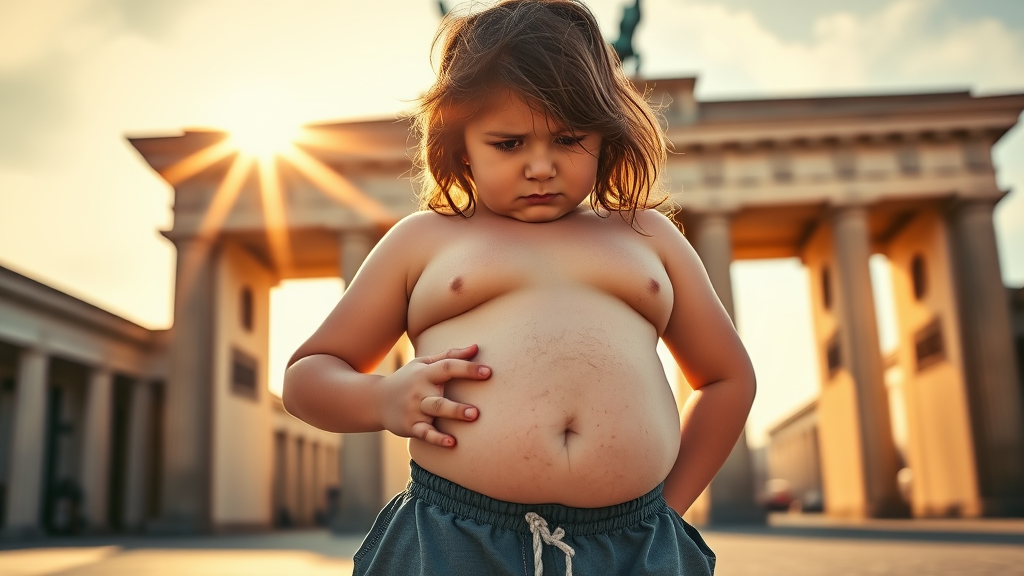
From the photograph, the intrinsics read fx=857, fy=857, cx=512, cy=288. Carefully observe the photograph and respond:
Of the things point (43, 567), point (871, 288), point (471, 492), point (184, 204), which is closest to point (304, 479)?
point (184, 204)

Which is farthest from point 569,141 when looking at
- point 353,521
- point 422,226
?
point 353,521

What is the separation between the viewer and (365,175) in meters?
27.6

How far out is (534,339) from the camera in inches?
63.7

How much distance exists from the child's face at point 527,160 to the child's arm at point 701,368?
28 cm

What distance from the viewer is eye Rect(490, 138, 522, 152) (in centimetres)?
168

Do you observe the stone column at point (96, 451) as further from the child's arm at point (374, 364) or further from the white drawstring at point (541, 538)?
the white drawstring at point (541, 538)

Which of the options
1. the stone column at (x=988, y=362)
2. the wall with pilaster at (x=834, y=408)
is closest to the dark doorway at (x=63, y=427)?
the wall with pilaster at (x=834, y=408)

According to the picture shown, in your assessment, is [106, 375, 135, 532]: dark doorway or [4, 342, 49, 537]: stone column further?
[106, 375, 135, 532]: dark doorway

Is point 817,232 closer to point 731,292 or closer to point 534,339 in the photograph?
point 731,292

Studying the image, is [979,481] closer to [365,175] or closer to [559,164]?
[365,175]

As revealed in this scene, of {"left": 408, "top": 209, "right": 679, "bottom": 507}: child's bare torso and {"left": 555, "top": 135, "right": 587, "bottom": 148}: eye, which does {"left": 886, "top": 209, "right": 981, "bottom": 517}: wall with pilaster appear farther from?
{"left": 555, "top": 135, "right": 587, "bottom": 148}: eye

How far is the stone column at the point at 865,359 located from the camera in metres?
24.2

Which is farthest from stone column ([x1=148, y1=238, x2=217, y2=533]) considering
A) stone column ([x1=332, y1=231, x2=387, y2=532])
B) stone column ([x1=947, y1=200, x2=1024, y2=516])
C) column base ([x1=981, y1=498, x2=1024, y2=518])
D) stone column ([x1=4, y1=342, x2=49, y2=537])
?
stone column ([x1=947, y1=200, x2=1024, y2=516])

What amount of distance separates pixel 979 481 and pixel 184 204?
2526 centimetres
